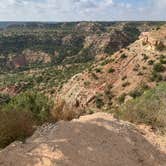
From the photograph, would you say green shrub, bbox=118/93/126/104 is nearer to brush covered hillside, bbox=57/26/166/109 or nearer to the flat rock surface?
brush covered hillside, bbox=57/26/166/109

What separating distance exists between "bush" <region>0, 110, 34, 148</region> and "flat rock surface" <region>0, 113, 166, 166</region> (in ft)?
1.18

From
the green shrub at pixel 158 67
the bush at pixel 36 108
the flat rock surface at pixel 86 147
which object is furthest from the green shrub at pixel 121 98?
the flat rock surface at pixel 86 147

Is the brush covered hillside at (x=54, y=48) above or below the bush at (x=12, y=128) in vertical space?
below

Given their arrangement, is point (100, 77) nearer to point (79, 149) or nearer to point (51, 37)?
point (79, 149)

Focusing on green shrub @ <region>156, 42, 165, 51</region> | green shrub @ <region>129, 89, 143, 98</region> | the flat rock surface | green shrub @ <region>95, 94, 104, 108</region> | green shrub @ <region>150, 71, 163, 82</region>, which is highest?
the flat rock surface

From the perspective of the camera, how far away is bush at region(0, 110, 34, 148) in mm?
10938

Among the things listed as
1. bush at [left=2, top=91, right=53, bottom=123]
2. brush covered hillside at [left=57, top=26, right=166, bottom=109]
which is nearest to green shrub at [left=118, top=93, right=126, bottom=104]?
brush covered hillside at [left=57, top=26, right=166, bottom=109]

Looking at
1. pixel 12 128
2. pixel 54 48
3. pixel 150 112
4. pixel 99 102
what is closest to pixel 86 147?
pixel 12 128

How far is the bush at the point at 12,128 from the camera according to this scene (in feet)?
35.9

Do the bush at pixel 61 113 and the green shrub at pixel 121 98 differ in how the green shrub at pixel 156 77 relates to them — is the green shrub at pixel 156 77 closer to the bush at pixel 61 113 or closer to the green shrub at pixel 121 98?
the green shrub at pixel 121 98

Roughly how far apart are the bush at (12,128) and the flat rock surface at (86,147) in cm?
36

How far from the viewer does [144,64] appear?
A: 41312mm

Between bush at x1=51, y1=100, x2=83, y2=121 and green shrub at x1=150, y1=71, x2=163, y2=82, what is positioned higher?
bush at x1=51, y1=100, x2=83, y2=121

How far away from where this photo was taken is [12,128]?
11.1 metres
